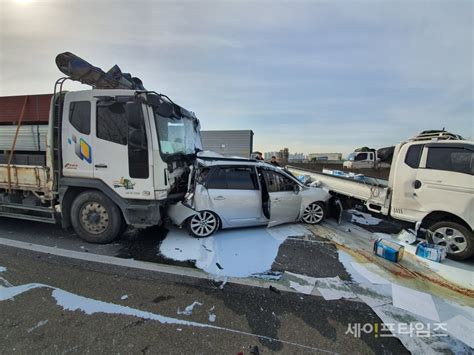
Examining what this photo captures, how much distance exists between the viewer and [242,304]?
260 cm

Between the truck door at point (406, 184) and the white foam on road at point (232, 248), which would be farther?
the truck door at point (406, 184)

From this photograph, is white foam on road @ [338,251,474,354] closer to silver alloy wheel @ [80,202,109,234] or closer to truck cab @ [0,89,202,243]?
truck cab @ [0,89,202,243]

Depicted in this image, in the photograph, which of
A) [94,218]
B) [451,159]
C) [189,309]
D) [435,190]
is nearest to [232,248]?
[189,309]

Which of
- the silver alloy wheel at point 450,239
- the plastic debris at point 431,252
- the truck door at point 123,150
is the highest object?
the truck door at point 123,150

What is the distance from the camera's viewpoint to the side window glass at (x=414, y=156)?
430 centimetres

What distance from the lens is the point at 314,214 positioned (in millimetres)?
5285

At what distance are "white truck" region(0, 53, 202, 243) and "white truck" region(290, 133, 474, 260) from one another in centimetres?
450

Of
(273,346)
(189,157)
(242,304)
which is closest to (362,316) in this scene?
(273,346)

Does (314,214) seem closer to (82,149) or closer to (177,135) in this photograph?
(177,135)

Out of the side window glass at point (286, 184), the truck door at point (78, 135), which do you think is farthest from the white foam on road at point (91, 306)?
the side window glass at point (286, 184)

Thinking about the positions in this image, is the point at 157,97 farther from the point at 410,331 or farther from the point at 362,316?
the point at 410,331

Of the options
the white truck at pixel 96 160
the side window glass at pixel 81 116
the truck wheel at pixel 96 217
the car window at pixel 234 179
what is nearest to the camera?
the white truck at pixel 96 160

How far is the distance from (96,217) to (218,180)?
2.37 m

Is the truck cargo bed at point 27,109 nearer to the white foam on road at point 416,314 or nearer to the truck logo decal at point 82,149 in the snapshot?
the truck logo decal at point 82,149
